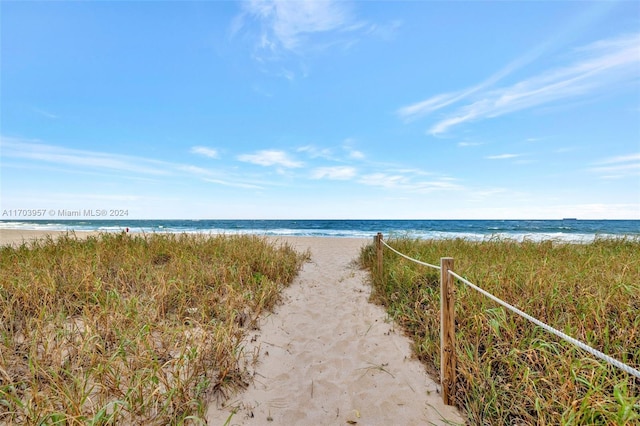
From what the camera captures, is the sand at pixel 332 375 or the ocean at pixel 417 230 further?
the ocean at pixel 417 230

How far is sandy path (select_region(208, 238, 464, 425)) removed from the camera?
2914 millimetres

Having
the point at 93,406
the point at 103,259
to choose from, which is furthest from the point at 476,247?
the point at 103,259

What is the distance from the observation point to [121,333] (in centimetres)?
339

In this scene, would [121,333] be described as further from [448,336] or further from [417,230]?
[417,230]

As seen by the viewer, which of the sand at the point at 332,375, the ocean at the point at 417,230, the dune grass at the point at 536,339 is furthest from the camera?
the ocean at the point at 417,230

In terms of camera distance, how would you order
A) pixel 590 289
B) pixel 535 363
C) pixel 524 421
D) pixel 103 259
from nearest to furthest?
1. pixel 524 421
2. pixel 535 363
3. pixel 590 289
4. pixel 103 259

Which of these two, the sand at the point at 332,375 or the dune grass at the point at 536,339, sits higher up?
the dune grass at the point at 536,339

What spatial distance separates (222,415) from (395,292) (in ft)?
12.0

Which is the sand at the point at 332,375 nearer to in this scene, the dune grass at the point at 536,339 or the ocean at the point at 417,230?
the dune grass at the point at 536,339

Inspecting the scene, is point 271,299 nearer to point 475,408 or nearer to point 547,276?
point 475,408

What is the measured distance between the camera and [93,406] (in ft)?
8.01

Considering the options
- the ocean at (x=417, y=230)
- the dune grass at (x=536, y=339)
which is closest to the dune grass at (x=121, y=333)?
the dune grass at (x=536, y=339)

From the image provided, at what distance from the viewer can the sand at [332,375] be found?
2.91 m

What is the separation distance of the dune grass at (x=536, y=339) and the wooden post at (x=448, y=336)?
0.09 m
